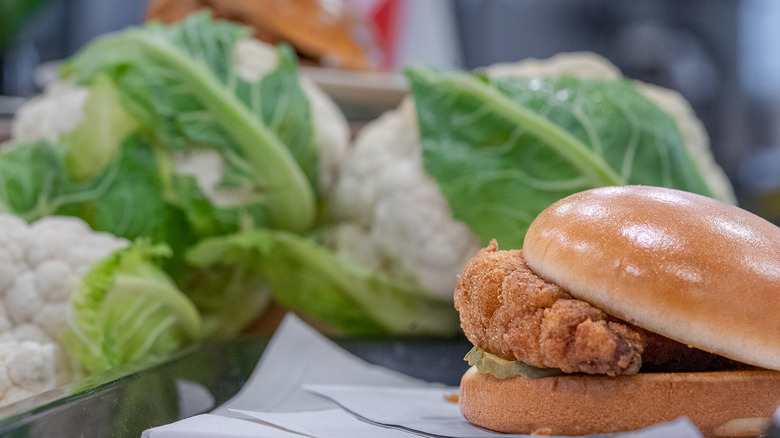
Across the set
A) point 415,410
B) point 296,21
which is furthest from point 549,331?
point 296,21

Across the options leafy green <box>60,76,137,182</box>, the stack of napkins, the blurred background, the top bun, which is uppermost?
the top bun

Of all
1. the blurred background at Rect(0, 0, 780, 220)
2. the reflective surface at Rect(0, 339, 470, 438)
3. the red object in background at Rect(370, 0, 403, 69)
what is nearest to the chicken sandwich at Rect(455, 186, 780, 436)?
the reflective surface at Rect(0, 339, 470, 438)

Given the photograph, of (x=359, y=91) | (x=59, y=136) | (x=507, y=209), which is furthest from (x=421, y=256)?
(x=59, y=136)

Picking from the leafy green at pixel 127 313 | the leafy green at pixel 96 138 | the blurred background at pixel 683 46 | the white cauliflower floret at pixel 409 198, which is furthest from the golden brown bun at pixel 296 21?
the blurred background at pixel 683 46

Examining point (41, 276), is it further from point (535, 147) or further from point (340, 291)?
point (535, 147)

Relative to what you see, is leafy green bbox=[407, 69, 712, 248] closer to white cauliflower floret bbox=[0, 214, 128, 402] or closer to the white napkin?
the white napkin

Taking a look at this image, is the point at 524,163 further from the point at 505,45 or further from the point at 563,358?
the point at 505,45
